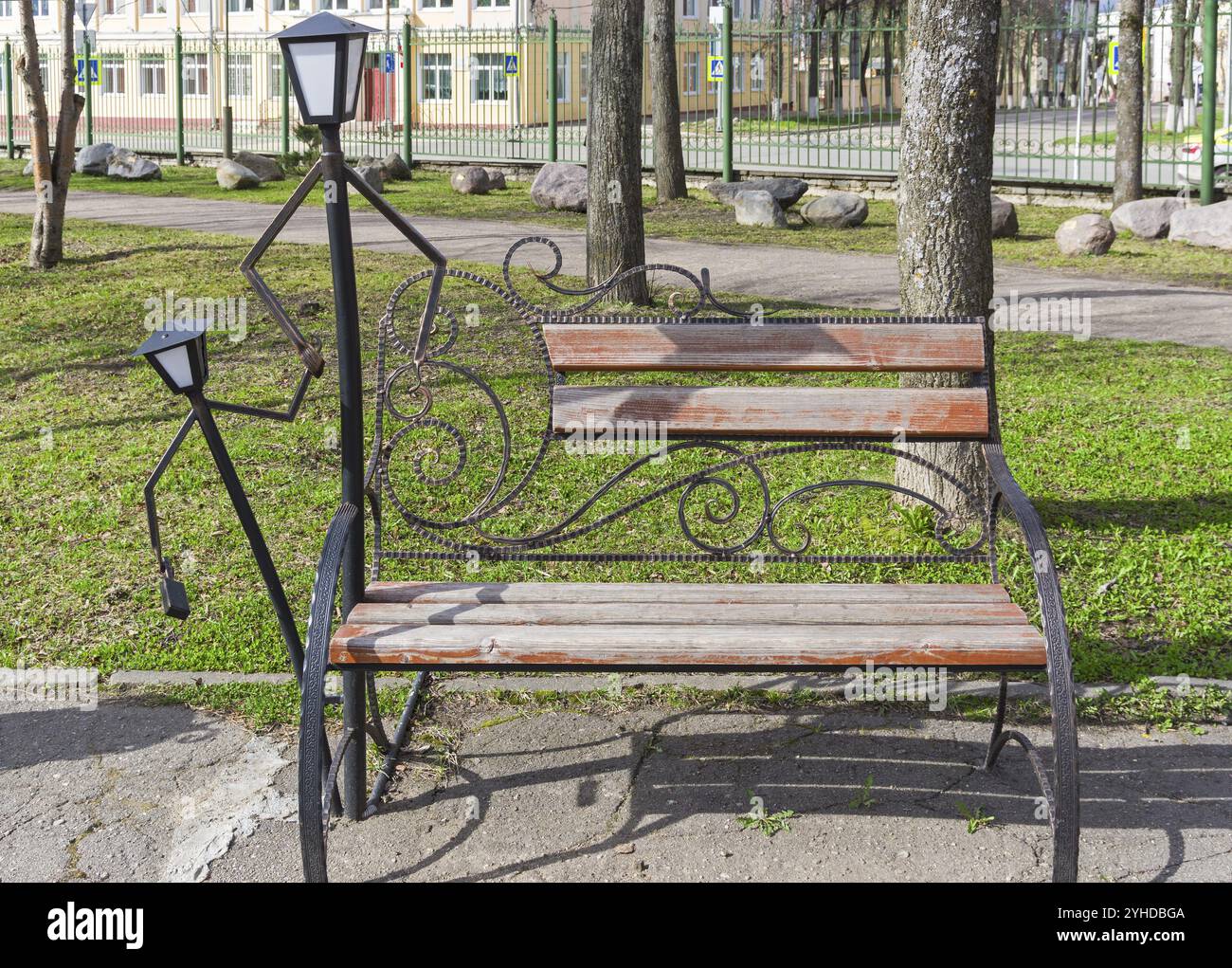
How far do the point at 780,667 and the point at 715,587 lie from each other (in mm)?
533

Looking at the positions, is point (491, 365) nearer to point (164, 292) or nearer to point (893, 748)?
point (164, 292)

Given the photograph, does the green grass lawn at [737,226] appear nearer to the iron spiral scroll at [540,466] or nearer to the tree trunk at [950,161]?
the iron spiral scroll at [540,466]

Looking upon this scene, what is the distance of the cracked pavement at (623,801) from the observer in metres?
3.34

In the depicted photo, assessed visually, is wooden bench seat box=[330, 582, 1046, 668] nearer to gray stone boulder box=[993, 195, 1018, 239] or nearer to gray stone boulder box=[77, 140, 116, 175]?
gray stone boulder box=[993, 195, 1018, 239]

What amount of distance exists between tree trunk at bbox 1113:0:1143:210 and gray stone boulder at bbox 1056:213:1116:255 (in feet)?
7.64

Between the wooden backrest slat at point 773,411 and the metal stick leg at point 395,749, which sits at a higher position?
the wooden backrest slat at point 773,411

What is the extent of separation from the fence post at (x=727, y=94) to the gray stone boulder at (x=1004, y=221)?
5084mm

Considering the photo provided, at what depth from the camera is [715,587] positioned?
3.71 meters

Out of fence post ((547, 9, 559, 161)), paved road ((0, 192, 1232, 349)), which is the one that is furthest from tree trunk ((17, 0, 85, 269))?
fence post ((547, 9, 559, 161))

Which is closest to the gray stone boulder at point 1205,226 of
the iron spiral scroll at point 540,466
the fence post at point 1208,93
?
the fence post at point 1208,93

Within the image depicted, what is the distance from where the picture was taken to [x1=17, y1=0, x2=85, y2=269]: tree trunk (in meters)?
10.4

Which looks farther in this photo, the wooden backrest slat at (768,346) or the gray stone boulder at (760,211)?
the gray stone boulder at (760,211)

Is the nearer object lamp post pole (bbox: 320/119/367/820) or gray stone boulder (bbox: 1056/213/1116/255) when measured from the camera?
lamp post pole (bbox: 320/119/367/820)

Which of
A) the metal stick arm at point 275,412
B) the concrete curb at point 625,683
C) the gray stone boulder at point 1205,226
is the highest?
the gray stone boulder at point 1205,226
